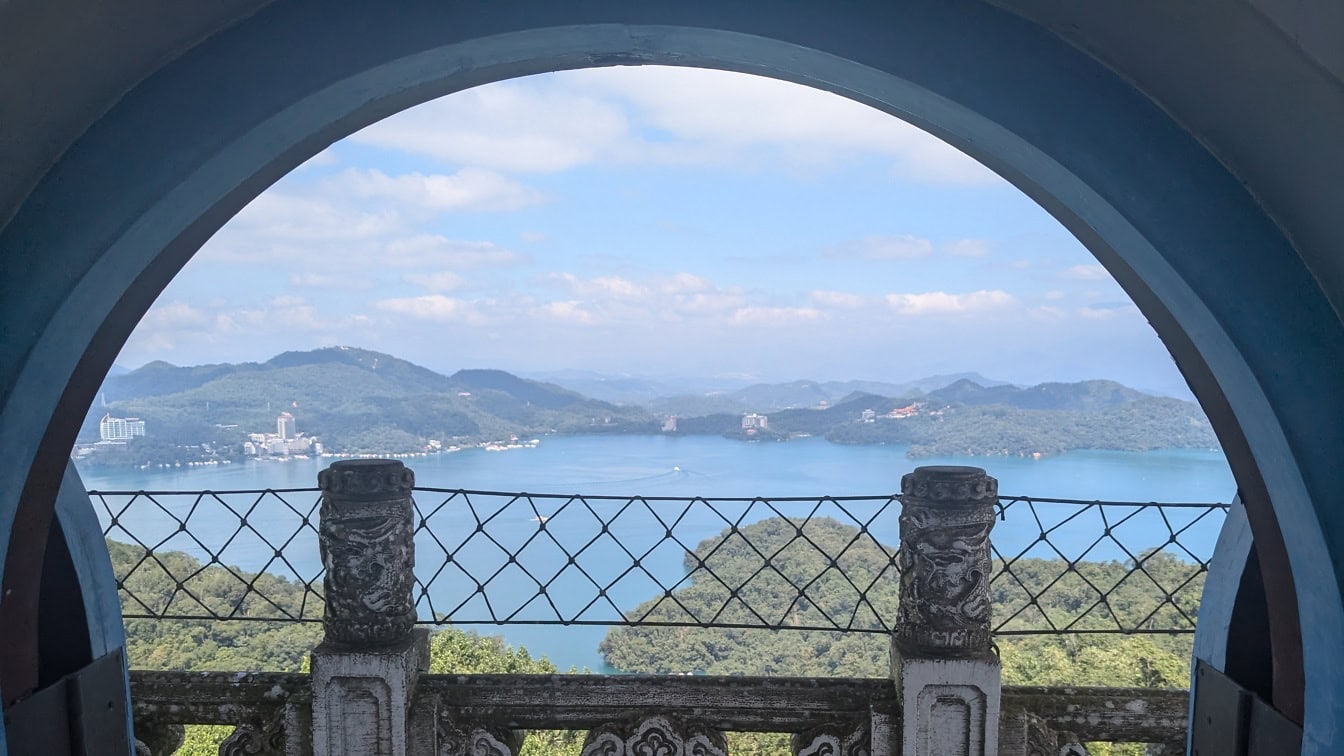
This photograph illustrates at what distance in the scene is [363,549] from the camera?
9.16ft

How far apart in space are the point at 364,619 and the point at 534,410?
751 inches

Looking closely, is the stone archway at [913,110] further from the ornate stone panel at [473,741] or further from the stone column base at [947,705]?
the ornate stone panel at [473,741]

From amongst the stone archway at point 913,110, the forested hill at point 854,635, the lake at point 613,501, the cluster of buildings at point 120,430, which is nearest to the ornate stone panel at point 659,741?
the lake at point 613,501

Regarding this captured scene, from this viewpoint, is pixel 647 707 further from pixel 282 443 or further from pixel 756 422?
pixel 282 443

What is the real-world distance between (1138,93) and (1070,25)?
16 cm

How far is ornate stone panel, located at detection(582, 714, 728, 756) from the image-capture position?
8.70 ft

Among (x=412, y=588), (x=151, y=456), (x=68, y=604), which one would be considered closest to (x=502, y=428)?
(x=151, y=456)

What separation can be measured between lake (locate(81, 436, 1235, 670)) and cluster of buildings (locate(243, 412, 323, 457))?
13.0 inches

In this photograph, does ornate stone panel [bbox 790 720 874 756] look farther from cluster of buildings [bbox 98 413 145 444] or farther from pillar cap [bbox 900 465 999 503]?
cluster of buildings [bbox 98 413 145 444]

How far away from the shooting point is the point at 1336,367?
1.20 m

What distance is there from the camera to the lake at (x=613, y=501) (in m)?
3.30

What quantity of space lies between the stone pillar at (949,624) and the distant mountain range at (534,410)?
7.43 metres

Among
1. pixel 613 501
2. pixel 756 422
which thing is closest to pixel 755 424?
pixel 756 422

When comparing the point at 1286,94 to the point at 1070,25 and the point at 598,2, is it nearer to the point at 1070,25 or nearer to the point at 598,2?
the point at 1070,25
